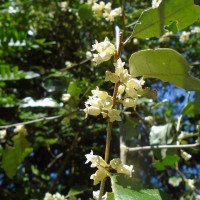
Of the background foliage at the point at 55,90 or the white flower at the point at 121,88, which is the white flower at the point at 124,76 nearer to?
the white flower at the point at 121,88

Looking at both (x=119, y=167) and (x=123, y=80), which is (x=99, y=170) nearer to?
(x=119, y=167)

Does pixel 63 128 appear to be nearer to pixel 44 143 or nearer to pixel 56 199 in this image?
pixel 44 143

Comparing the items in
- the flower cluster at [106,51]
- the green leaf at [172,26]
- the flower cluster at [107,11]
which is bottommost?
the flower cluster at [106,51]

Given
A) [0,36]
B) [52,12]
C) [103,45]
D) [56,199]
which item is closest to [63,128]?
[0,36]

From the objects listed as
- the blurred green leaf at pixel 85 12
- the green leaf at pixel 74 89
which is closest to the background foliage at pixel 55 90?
the blurred green leaf at pixel 85 12

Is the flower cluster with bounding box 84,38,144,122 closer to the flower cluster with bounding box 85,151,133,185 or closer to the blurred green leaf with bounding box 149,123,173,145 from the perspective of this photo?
the flower cluster with bounding box 85,151,133,185

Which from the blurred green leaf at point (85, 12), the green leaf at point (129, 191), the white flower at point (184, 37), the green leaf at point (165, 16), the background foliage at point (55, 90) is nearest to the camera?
the green leaf at point (129, 191)

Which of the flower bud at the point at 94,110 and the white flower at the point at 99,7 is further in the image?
the white flower at the point at 99,7

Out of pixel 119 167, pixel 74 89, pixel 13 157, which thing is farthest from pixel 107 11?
pixel 119 167
